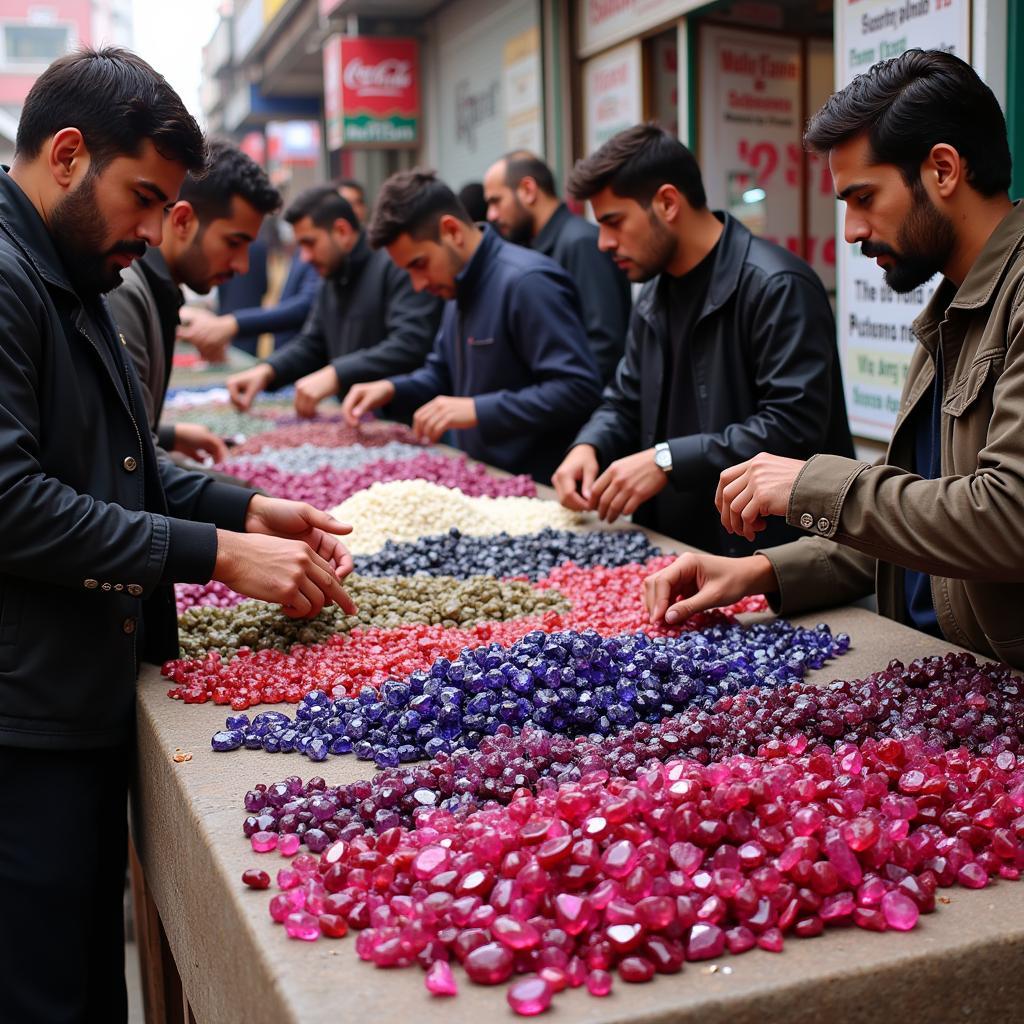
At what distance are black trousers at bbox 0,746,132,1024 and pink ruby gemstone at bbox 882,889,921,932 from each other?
1.46 m

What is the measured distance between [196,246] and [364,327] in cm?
256

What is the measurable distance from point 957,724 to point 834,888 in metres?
0.57

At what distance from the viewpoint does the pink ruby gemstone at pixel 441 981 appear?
121 centimetres

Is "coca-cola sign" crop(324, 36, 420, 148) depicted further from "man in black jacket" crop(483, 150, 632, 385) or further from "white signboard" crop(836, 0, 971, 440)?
"white signboard" crop(836, 0, 971, 440)

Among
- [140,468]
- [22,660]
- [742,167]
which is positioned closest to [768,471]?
[140,468]

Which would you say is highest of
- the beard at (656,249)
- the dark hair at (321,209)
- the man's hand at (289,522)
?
the dark hair at (321,209)

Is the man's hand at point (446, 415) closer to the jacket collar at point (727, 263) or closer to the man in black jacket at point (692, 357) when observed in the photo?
the man in black jacket at point (692, 357)

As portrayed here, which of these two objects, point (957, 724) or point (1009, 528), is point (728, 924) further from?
point (1009, 528)

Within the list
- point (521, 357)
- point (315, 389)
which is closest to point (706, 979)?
point (521, 357)

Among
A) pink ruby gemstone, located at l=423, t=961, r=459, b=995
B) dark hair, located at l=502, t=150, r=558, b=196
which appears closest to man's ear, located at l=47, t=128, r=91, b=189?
pink ruby gemstone, located at l=423, t=961, r=459, b=995

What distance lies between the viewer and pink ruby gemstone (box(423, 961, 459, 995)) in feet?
3.98

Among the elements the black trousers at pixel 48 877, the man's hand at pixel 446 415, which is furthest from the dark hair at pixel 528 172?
the black trousers at pixel 48 877

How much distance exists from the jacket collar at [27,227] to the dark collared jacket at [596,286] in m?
3.39

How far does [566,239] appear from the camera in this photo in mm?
5648
